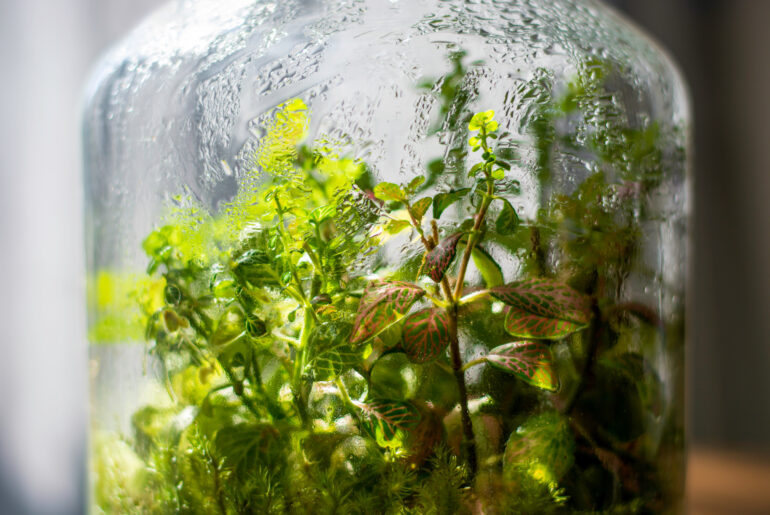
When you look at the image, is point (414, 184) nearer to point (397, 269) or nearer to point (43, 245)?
point (397, 269)

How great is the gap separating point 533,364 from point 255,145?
18cm

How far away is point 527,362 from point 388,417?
72 mm

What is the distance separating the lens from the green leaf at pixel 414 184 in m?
0.31

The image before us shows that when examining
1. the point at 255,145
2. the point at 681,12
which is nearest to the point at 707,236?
the point at 681,12

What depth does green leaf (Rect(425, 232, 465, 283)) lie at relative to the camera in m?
0.28

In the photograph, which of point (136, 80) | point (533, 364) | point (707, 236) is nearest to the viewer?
point (533, 364)

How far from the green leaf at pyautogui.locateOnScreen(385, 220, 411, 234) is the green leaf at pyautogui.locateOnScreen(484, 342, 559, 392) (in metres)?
0.08

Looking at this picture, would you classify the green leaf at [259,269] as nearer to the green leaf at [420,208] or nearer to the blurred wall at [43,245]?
the green leaf at [420,208]

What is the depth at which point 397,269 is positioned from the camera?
0.31 meters

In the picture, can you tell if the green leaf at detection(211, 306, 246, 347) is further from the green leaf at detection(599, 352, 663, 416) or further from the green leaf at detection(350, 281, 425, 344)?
the green leaf at detection(599, 352, 663, 416)

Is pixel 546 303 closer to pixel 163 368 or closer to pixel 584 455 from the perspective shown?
pixel 584 455

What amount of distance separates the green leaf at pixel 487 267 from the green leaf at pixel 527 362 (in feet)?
0.11

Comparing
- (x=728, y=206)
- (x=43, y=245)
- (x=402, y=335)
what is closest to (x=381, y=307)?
(x=402, y=335)

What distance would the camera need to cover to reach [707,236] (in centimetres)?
124
